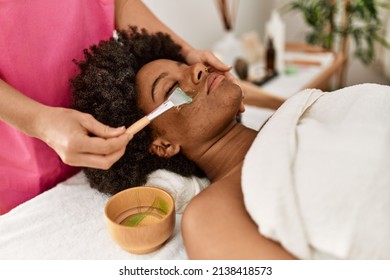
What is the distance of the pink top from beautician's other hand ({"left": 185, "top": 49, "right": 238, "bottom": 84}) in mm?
317

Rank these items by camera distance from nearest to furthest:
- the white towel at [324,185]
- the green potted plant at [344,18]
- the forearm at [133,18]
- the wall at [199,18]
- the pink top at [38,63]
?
the white towel at [324,185], the pink top at [38,63], the forearm at [133,18], the wall at [199,18], the green potted plant at [344,18]

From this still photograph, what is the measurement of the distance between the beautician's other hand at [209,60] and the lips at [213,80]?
2.0 inches

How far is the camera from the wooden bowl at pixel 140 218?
3.21 ft

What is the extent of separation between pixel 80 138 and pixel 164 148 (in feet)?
1.41

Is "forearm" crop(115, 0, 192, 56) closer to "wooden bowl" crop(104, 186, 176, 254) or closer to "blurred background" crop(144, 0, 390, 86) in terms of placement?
"wooden bowl" crop(104, 186, 176, 254)

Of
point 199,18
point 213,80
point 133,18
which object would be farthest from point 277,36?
point 213,80

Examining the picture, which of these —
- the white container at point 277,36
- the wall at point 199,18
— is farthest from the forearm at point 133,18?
the white container at point 277,36

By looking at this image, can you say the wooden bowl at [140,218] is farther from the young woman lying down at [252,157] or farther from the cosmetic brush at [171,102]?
the cosmetic brush at [171,102]

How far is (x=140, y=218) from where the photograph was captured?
1.12 m

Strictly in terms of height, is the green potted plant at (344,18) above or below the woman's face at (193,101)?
below

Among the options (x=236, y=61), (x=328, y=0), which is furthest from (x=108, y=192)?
(x=328, y=0)

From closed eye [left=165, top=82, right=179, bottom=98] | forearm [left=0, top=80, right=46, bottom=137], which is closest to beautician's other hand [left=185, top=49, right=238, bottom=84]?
closed eye [left=165, top=82, right=179, bottom=98]

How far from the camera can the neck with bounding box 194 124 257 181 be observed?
50.1 inches
